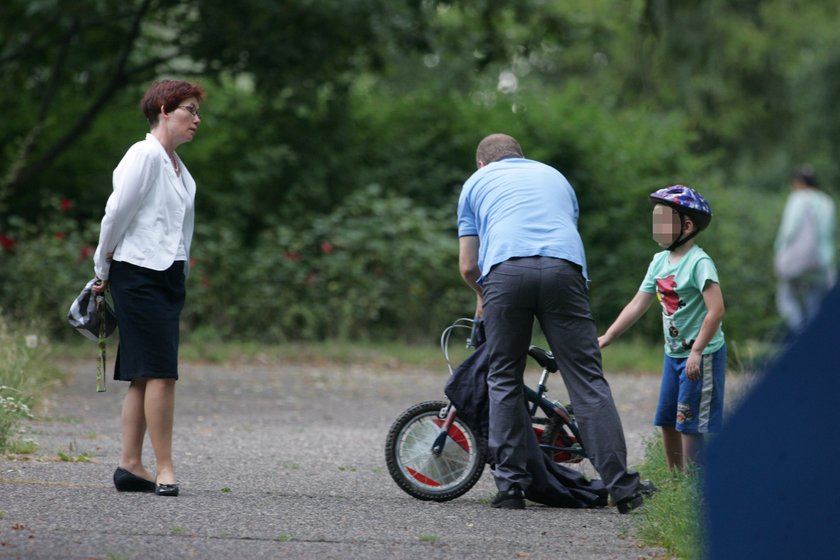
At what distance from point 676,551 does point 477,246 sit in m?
2.00

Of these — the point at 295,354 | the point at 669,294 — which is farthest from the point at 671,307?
the point at 295,354

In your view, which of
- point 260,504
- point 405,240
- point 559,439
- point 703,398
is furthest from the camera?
point 405,240

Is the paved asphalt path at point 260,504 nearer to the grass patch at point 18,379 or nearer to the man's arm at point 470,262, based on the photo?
the grass patch at point 18,379

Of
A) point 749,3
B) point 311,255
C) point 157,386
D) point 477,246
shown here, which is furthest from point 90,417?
point 749,3

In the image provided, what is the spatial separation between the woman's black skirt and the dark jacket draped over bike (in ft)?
4.35

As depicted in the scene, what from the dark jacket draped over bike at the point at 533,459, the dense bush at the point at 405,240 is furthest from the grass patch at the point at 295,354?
the dark jacket draped over bike at the point at 533,459

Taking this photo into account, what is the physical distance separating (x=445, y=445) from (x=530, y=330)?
707mm

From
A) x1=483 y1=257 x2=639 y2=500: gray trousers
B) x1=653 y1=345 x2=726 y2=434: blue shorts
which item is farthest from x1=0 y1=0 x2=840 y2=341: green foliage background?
x1=653 y1=345 x2=726 y2=434: blue shorts

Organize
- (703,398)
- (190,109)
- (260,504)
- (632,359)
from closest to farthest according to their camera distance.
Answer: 1. (260,504)
2. (703,398)
3. (190,109)
4. (632,359)

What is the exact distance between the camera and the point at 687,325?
5992 millimetres

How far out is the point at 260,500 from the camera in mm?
5898

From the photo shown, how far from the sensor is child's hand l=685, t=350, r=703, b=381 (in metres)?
5.82

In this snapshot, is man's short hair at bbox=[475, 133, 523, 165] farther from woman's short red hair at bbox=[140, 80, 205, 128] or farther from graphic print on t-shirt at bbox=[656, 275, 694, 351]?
woman's short red hair at bbox=[140, 80, 205, 128]

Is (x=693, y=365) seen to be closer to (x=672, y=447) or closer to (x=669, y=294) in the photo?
(x=669, y=294)
